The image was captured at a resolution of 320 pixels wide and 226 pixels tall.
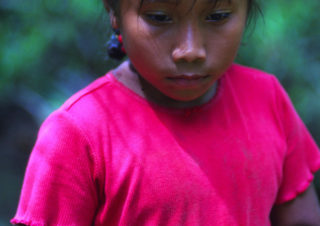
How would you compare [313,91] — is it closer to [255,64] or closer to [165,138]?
[255,64]

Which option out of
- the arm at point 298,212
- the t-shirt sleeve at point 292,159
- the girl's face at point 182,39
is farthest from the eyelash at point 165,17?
the arm at point 298,212

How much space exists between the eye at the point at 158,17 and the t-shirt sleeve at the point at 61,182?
33 cm

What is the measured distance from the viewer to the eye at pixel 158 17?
1.14 meters

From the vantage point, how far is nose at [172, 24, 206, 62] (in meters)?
1.12

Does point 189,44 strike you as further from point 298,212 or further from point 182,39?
point 298,212

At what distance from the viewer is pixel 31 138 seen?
136 inches

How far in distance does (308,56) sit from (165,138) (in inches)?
56.5

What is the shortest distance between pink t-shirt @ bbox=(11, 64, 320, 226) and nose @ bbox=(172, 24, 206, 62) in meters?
0.22

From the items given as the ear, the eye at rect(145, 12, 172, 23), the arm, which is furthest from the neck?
the arm

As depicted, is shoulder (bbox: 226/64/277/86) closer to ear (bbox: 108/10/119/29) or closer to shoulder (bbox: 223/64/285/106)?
shoulder (bbox: 223/64/285/106)

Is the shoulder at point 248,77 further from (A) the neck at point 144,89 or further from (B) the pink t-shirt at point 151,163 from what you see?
(A) the neck at point 144,89

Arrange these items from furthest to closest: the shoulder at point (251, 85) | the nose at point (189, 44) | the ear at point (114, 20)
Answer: the shoulder at point (251, 85) → the ear at point (114, 20) → the nose at point (189, 44)

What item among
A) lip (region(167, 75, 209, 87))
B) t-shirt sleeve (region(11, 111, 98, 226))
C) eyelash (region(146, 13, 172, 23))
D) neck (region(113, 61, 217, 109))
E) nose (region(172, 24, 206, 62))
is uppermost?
eyelash (region(146, 13, 172, 23))

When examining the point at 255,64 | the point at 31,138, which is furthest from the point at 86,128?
the point at 31,138
